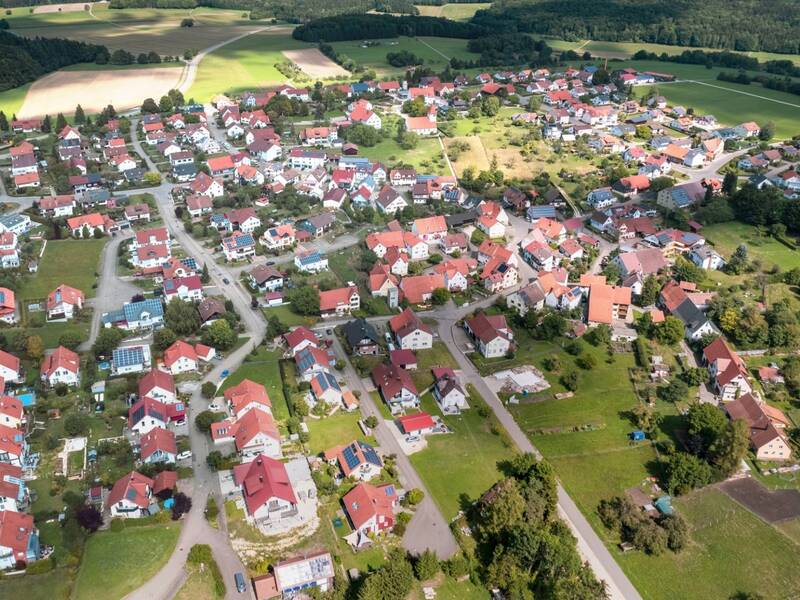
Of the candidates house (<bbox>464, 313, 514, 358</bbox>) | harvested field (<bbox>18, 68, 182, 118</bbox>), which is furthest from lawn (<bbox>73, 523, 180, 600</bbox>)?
harvested field (<bbox>18, 68, 182, 118</bbox>)

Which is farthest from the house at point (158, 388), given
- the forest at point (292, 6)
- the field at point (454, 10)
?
the field at point (454, 10)

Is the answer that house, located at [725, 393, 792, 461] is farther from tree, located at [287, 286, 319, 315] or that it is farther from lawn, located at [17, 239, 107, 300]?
lawn, located at [17, 239, 107, 300]

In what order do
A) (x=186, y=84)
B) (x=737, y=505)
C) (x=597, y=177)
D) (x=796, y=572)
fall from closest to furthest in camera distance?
1. (x=796, y=572)
2. (x=737, y=505)
3. (x=597, y=177)
4. (x=186, y=84)

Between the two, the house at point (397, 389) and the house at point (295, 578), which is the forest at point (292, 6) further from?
the house at point (295, 578)

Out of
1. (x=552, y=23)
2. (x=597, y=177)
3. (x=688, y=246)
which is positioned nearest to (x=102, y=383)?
(x=688, y=246)

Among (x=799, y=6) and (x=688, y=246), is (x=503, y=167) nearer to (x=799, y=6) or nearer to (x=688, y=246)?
(x=688, y=246)

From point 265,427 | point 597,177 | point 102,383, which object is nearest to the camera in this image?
point 265,427

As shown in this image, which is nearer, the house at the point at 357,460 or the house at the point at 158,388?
the house at the point at 357,460
